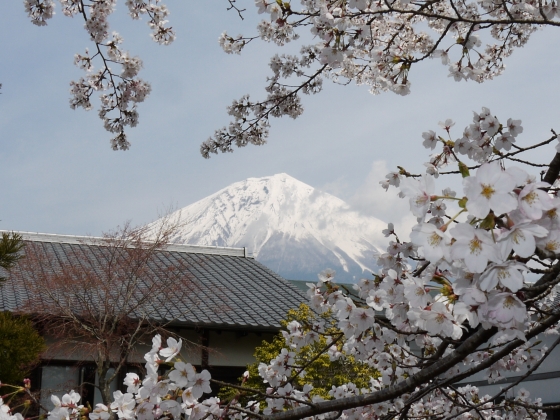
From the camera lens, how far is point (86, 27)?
3703 mm

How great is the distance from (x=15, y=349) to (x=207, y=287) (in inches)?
185

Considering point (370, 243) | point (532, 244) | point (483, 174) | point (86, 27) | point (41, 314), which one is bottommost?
point (532, 244)

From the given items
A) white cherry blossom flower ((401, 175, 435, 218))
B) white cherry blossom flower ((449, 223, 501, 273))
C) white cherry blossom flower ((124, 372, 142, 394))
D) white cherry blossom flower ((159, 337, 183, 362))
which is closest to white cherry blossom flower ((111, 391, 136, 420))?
white cherry blossom flower ((124, 372, 142, 394))

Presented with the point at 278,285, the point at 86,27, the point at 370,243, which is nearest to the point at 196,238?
the point at 370,243

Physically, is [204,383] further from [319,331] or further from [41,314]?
[41,314]

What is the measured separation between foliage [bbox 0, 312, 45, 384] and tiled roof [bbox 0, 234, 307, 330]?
4.81 feet

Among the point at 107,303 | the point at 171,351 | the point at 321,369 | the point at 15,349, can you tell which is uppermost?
the point at 107,303

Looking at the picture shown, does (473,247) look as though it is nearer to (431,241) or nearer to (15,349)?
(431,241)

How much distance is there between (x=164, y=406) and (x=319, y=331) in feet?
5.44

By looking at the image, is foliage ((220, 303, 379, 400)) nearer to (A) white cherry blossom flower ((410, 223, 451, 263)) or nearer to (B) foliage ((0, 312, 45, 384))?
(B) foliage ((0, 312, 45, 384))

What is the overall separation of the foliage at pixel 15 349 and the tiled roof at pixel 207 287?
1465mm

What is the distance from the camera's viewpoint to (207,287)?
1069cm

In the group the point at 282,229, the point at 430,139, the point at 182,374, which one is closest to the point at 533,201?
the point at 182,374

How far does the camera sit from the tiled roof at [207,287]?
869 cm
